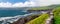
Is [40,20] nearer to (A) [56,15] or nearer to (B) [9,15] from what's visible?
(A) [56,15]

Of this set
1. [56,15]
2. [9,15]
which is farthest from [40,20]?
[9,15]

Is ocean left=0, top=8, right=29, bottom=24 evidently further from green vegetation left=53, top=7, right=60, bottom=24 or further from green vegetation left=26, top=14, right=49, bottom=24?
green vegetation left=53, top=7, right=60, bottom=24

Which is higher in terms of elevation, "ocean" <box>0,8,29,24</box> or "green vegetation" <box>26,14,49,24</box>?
"ocean" <box>0,8,29,24</box>

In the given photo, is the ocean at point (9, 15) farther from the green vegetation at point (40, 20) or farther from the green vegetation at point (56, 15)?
the green vegetation at point (56, 15)

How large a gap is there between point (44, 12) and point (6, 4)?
1.78ft

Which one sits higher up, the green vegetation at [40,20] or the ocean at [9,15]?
the ocean at [9,15]

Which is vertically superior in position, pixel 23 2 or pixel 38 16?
pixel 23 2

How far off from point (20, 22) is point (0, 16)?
289 millimetres

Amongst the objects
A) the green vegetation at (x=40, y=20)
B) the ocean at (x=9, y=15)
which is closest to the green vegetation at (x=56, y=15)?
the green vegetation at (x=40, y=20)

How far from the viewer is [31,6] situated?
1.83 m

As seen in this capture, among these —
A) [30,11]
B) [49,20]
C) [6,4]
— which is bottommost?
[49,20]

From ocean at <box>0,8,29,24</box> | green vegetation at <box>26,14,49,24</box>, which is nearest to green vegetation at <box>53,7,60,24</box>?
green vegetation at <box>26,14,49,24</box>

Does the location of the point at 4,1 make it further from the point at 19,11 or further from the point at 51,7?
the point at 51,7

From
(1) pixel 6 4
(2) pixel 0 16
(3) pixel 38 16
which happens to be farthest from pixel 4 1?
(3) pixel 38 16
